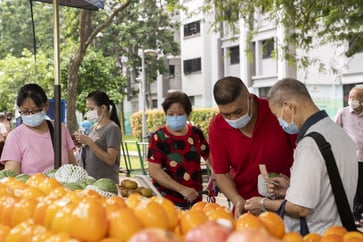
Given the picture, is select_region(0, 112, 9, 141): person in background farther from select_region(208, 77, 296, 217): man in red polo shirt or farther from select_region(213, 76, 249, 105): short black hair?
select_region(213, 76, 249, 105): short black hair

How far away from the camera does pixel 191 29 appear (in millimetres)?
38969

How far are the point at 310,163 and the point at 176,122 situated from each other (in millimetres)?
2024

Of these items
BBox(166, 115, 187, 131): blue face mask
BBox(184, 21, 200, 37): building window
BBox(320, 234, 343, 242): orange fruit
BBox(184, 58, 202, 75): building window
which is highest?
BBox(184, 21, 200, 37): building window

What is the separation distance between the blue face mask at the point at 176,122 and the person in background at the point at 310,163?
1665mm

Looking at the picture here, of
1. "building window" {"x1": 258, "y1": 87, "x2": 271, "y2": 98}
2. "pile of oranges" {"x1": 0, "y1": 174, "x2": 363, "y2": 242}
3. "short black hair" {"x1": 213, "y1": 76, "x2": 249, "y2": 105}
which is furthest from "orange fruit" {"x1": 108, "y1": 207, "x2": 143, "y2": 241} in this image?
"building window" {"x1": 258, "y1": 87, "x2": 271, "y2": 98}

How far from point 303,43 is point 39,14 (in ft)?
104

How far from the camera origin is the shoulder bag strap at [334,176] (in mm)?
2811

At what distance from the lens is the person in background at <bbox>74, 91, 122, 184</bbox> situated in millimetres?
5434

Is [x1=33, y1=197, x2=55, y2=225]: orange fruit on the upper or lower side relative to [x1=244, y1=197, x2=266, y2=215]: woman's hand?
upper

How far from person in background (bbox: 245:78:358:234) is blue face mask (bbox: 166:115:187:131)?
167cm

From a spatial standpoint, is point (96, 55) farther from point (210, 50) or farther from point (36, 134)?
point (36, 134)

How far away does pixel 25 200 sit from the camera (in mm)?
2377

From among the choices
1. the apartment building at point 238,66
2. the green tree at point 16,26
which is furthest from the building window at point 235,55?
the green tree at point 16,26

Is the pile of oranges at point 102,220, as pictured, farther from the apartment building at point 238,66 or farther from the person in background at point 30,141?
the apartment building at point 238,66
